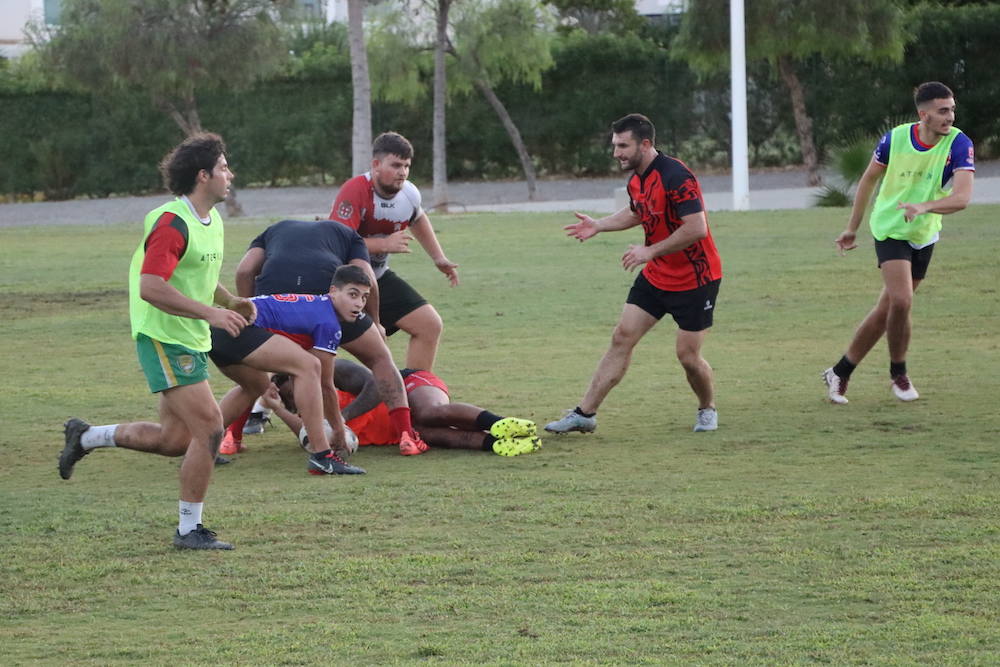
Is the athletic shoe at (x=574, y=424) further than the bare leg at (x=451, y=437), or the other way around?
the athletic shoe at (x=574, y=424)

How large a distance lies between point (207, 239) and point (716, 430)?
12.0 feet

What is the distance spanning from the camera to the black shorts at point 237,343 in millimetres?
7164

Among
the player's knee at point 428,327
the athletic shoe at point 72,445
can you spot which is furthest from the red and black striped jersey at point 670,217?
the athletic shoe at point 72,445

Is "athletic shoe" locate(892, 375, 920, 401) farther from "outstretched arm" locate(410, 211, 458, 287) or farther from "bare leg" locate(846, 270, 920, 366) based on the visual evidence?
A: "outstretched arm" locate(410, 211, 458, 287)

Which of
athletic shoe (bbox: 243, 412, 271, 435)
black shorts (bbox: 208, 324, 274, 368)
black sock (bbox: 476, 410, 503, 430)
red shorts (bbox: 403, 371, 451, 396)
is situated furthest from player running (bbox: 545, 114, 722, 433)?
black shorts (bbox: 208, 324, 274, 368)

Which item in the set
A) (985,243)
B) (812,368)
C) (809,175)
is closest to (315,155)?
(809,175)

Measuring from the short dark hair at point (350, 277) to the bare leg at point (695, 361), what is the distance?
193 centimetres

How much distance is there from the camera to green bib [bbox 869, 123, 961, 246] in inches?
368

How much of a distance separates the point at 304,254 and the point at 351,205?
39.6 inches

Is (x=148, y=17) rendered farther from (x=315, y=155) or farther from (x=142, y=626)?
(x=142, y=626)

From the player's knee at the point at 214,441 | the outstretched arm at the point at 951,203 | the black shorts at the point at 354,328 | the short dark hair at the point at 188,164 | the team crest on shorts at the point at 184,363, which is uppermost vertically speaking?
the short dark hair at the point at 188,164

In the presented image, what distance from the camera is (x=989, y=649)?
4707 mm

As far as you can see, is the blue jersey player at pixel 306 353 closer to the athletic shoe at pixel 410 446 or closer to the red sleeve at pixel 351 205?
the athletic shoe at pixel 410 446

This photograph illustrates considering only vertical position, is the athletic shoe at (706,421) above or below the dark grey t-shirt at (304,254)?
below
